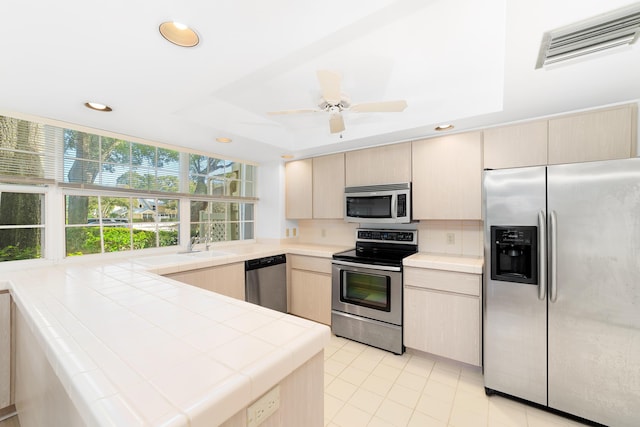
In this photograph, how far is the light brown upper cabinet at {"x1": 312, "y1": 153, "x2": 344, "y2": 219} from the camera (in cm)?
328

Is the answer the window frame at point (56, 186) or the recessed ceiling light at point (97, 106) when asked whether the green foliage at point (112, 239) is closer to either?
the window frame at point (56, 186)

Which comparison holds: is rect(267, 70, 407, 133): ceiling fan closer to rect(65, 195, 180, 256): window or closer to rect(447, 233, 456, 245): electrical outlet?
rect(447, 233, 456, 245): electrical outlet

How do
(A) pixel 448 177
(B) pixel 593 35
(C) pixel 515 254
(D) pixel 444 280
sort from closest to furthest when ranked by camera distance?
(B) pixel 593 35 < (C) pixel 515 254 < (D) pixel 444 280 < (A) pixel 448 177

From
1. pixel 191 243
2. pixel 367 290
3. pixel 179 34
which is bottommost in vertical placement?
pixel 367 290

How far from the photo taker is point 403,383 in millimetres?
2145

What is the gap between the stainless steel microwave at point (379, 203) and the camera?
2746 mm

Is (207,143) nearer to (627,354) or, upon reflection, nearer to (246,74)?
(246,74)

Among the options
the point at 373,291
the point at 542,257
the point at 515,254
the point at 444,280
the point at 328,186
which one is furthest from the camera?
the point at 328,186

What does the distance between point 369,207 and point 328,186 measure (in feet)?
2.13

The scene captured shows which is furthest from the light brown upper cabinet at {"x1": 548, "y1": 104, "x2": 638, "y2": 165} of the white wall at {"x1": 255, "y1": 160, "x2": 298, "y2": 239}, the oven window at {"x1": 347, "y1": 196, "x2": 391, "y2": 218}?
the white wall at {"x1": 255, "y1": 160, "x2": 298, "y2": 239}

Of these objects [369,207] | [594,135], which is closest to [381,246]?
[369,207]

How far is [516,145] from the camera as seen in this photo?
2250 millimetres

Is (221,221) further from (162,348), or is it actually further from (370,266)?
(162,348)

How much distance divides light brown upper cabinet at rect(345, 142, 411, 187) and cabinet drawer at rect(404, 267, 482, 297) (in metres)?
0.95
